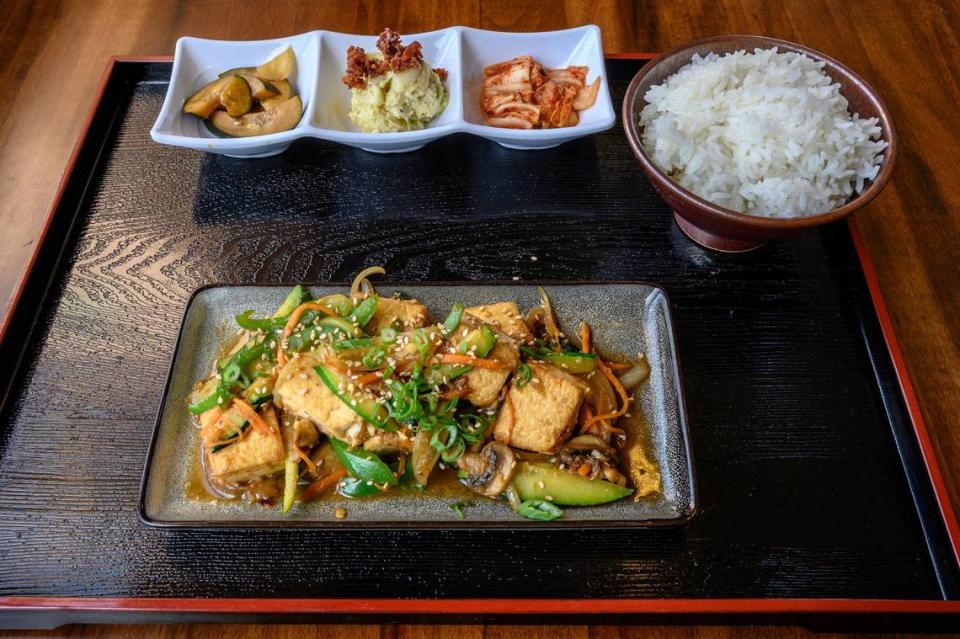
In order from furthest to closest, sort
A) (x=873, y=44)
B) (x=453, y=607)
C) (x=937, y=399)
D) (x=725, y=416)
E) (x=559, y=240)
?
1. (x=873, y=44)
2. (x=559, y=240)
3. (x=937, y=399)
4. (x=725, y=416)
5. (x=453, y=607)

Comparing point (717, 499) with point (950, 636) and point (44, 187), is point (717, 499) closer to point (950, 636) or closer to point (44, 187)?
point (950, 636)

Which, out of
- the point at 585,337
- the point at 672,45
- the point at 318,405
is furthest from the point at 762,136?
the point at 318,405

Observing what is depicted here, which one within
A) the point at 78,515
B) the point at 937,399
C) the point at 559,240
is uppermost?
the point at 559,240

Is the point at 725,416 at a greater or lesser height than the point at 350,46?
lesser

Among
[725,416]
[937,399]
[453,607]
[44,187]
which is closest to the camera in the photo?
[453,607]

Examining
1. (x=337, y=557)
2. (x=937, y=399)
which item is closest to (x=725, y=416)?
(x=937, y=399)

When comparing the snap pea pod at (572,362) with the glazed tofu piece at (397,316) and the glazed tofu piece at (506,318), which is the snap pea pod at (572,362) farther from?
the glazed tofu piece at (397,316)
